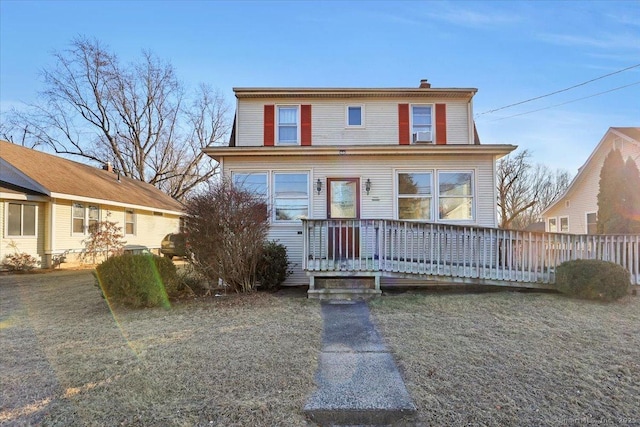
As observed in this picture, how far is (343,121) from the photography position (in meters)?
9.42

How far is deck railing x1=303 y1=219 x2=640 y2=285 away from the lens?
6723 mm

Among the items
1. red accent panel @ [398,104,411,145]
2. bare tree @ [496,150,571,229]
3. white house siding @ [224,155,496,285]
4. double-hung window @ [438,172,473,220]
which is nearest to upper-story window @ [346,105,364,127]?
red accent panel @ [398,104,411,145]

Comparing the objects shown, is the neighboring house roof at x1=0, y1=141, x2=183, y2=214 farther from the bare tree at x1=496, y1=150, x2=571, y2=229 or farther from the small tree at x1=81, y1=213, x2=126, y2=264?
the bare tree at x1=496, y1=150, x2=571, y2=229

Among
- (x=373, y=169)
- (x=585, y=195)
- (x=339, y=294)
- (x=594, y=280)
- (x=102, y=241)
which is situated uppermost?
(x=373, y=169)

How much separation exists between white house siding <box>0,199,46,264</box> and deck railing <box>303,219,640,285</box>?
11149 mm

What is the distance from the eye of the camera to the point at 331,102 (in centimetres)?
944

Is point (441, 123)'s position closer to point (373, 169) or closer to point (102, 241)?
point (373, 169)

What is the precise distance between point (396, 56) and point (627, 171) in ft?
27.0

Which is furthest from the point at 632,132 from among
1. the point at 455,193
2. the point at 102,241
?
the point at 102,241

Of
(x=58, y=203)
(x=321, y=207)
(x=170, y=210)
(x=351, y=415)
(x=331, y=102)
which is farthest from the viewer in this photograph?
(x=170, y=210)

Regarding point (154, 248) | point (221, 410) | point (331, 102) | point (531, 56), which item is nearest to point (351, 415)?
point (221, 410)

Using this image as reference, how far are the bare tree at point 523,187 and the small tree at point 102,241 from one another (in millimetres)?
31064

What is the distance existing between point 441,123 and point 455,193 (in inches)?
87.5

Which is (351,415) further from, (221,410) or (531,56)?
(531,56)
